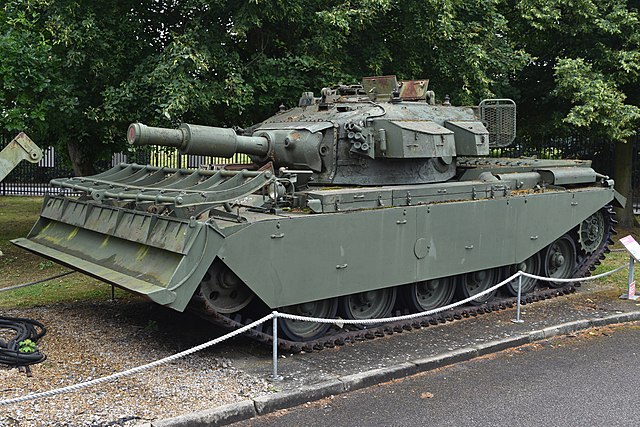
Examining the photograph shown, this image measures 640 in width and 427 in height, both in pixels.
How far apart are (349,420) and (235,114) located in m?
8.70

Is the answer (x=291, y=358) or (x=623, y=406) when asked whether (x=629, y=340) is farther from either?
(x=291, y=358)

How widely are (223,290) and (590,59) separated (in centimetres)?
1150

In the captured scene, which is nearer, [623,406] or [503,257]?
[623,406]

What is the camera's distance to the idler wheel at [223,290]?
717cm

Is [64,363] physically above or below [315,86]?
below

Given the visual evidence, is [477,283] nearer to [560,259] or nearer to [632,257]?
[560,259]

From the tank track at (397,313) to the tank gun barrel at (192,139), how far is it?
Answer: 1.65 meters

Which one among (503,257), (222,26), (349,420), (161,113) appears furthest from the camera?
(222,26)

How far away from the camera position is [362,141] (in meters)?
8.73

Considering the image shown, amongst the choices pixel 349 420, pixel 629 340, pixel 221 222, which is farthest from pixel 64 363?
pixel 629 340

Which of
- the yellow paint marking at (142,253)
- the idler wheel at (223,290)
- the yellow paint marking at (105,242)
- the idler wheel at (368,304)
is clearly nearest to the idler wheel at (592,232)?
the idler wheel at (368,304)

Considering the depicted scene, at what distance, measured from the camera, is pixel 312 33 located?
13.4 m

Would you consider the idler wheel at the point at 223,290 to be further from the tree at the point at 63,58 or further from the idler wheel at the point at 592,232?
the idler wheel at the point at 592,232

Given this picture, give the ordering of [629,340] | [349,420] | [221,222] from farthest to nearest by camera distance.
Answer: [629,340] < [221,222] < [349,420]
